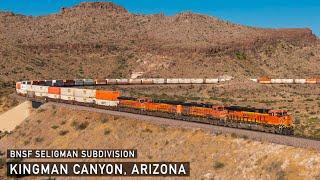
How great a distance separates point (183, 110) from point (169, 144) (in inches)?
494

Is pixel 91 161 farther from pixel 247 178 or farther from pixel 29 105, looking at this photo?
pixel 29 105

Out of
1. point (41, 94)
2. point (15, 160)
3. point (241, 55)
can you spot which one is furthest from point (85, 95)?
point (241, 55)

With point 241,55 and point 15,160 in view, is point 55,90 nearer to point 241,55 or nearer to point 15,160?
point 15,160

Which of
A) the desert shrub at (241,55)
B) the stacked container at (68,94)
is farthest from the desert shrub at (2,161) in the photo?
the desert shrub at (241,55)

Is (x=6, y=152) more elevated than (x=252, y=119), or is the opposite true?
(x=252, y=119)

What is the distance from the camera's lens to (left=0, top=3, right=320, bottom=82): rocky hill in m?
154

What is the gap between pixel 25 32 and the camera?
197000 mm

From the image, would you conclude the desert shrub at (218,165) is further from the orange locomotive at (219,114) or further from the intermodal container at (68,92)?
the intermodal container at (68,92)

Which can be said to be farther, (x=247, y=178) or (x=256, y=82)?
(x=256, y=82)

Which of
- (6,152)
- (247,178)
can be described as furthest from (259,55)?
(247,178)

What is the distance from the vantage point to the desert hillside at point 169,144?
35.8 metres

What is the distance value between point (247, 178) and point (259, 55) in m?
144

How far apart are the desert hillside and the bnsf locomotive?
5887mm

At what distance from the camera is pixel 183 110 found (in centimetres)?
5866
